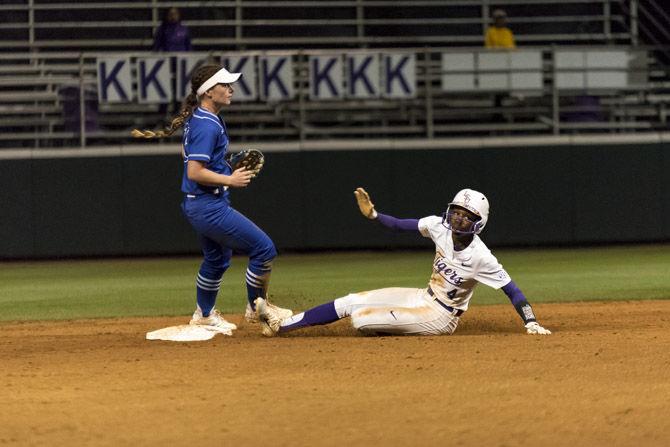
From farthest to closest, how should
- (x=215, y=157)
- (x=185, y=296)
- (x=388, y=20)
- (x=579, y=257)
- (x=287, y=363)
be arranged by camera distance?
(x=388, y=20), (x=579, y=257), (x=185, y=296), (x=215, y=157), (x=287, y=363)

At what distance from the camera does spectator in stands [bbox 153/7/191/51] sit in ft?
56.5

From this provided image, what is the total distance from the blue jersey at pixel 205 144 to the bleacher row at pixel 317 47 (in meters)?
8.38

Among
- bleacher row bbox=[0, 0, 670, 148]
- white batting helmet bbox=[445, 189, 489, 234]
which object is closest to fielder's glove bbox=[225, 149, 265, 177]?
white batting helmet bbox=[445, 189, 489, 234]

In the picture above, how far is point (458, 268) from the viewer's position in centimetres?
794

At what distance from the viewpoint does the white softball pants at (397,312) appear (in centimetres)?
809

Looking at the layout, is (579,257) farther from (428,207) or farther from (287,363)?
(287,363)

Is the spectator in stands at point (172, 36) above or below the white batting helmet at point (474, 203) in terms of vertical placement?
above

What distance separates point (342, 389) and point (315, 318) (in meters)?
1.95

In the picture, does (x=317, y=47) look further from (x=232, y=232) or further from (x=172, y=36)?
(x=232, y=232)

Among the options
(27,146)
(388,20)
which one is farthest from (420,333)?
(388,20)

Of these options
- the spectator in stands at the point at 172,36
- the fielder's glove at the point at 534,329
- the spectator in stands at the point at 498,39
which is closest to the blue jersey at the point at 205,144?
the fielder's glove at the point at 534,329

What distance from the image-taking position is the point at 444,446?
5059 millimetres

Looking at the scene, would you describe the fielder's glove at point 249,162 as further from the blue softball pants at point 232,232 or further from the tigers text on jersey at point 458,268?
the tigers text on jersey at point 458,268

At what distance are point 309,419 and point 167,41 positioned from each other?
12.5m
